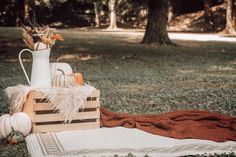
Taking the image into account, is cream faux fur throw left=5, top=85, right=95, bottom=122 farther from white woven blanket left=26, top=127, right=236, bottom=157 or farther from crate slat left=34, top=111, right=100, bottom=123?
white woven blanket left=26, top=127, right=236, bottom=157

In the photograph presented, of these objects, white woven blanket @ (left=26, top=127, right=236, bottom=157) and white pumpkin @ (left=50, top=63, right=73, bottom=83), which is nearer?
white woven blanket @ (left=26, top=127, right=236, bottom=157)

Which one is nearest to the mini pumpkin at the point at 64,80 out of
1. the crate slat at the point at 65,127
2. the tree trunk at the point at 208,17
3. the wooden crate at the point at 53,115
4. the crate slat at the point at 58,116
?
the wooden crate at the point at 53,115

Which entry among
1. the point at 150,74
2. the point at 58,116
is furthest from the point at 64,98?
the point at 150,74

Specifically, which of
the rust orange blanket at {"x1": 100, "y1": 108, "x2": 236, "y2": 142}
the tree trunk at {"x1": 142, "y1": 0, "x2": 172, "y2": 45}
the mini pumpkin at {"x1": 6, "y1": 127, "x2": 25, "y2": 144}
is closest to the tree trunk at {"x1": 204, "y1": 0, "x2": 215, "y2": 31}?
the tree trunk at {"x1": 142, "y1": 0, "x2": 172, "y2": 45}

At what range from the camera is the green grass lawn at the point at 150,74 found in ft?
26.4

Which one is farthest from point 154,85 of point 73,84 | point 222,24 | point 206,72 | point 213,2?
point 213,2

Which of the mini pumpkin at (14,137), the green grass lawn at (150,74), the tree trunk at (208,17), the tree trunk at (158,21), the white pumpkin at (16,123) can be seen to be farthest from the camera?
the tree trunk at (208,17)

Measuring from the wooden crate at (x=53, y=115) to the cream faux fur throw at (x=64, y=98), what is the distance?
2.8 inches

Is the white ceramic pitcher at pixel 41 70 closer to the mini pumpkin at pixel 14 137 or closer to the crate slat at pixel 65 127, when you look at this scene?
the crate slat at pixel 65 127

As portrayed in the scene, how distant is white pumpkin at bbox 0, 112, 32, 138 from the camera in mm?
5547

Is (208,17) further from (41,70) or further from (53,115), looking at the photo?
(53,115)

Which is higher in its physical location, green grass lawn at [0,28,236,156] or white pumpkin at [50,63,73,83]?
white pumpkin at [50,63,73,83]

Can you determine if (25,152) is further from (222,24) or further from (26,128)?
(222,24)

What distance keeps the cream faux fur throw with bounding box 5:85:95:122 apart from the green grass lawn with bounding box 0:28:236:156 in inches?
50.8
